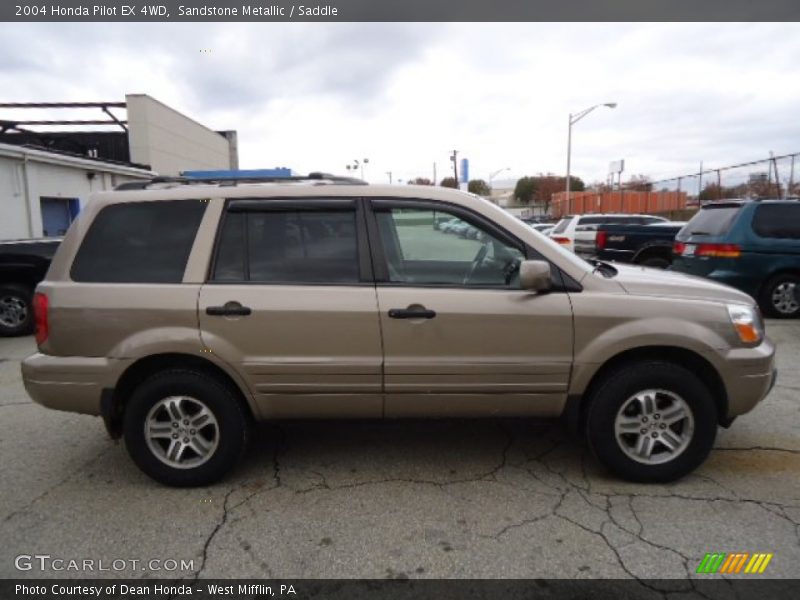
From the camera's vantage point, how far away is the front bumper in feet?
10.1

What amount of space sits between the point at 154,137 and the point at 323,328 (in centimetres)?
2251

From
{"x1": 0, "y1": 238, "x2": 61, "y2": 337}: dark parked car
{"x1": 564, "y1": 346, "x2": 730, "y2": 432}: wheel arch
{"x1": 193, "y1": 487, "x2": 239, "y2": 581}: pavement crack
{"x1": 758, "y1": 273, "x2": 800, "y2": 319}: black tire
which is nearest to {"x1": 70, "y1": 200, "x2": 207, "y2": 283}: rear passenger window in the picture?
{"x1": 193, "y1": 487, "x2": 239, "y2": 581}: pavement crack

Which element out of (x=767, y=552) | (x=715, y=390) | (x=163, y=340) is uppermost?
(x=163, y=340)

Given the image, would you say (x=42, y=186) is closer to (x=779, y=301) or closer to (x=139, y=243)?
(x=139, y=243)

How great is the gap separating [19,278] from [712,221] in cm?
1009

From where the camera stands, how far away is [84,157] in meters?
14.4

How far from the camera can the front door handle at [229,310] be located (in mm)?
3018

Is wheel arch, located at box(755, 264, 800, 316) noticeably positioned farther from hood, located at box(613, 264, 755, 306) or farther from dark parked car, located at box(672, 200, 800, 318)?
hood, located at box(613, 264, 755, 306)

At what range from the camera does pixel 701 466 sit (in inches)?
133

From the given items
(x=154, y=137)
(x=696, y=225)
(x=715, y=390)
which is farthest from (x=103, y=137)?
(x=715, y=390)

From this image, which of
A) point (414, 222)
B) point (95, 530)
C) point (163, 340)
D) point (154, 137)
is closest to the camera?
point (95, 530)

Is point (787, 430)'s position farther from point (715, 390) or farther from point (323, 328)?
point (323, 328)

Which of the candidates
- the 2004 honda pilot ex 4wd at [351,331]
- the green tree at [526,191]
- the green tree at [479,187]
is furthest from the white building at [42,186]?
the green tree at [526,191]

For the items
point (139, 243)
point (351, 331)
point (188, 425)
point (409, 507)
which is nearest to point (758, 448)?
point (409, 507)
